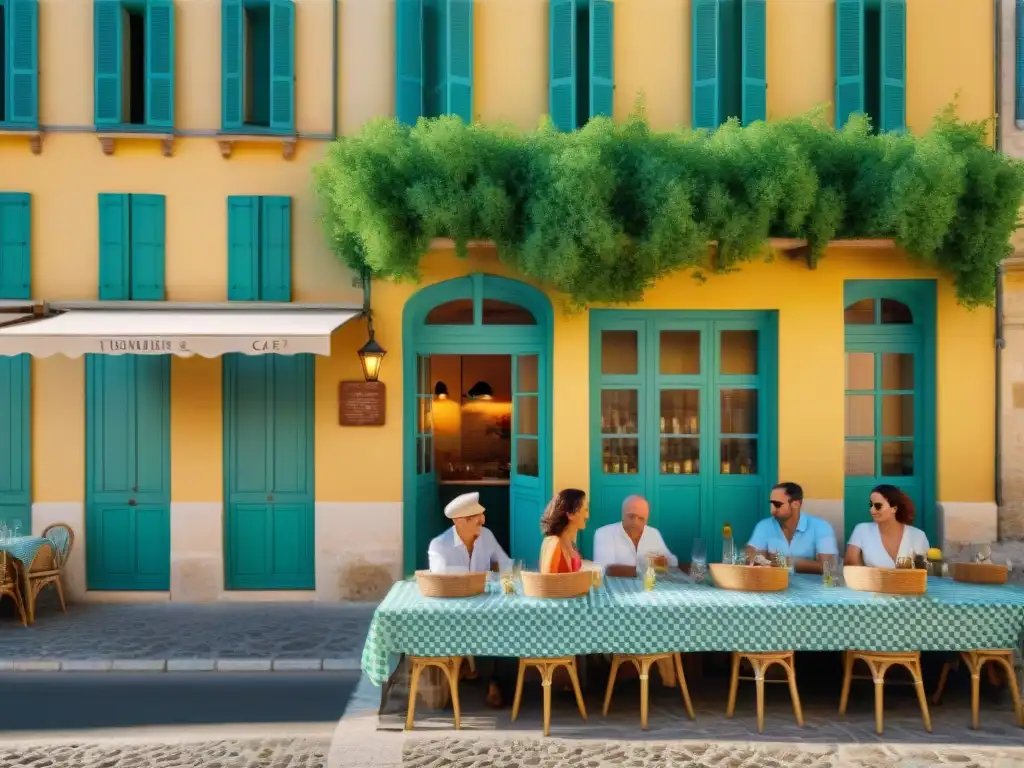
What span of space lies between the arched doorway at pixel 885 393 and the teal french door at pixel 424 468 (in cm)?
462

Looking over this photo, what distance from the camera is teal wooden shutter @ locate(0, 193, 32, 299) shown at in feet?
31.8

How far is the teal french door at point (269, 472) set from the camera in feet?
32.3

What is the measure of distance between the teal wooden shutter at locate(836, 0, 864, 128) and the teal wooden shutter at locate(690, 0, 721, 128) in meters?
1.33

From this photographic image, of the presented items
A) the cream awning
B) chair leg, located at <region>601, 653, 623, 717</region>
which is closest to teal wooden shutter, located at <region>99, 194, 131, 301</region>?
the cream awning

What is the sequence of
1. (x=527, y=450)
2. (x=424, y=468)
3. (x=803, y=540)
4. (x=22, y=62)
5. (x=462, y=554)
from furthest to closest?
(x=424, y=468), (x=527, y=450), (x=22, y=62), (x=803, y=540), (x=462, y=554)

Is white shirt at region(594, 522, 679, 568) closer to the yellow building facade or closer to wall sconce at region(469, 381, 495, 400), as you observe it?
the yellow building facade

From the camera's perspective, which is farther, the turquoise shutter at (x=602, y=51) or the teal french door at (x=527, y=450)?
the teal french door at (x=527, y=450)

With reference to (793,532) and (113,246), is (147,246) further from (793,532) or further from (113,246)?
(793,532)


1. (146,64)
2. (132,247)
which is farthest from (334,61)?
(132,247)

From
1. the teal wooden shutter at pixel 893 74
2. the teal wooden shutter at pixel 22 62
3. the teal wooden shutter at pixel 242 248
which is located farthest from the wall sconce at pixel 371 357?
the teal wooden shutter at pixel 893 74

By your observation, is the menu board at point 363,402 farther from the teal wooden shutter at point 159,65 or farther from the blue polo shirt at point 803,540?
the blue polo shirt at point 803,540

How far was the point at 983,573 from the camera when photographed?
6723mm

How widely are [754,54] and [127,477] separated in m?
8.10

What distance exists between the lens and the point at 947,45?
32.3 feet
